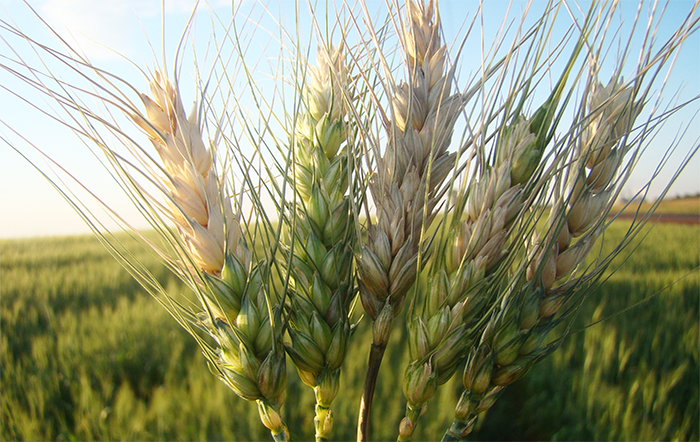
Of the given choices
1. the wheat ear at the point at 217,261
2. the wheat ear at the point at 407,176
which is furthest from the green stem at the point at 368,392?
the wheat ear at the point at 217,261

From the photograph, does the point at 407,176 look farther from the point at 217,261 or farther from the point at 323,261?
the point at 217,261

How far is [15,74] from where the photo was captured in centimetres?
59

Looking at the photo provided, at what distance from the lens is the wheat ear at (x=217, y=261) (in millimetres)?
550

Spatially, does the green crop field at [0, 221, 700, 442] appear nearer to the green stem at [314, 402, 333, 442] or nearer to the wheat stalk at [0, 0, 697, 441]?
the wheat stalk at [0, 0, 697, 441]

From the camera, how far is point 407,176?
551 millimetres

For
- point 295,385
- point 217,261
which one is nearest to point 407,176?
point 217,261

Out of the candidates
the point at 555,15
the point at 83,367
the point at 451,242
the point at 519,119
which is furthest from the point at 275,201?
the point at 83,367

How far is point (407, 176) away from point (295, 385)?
114 cm

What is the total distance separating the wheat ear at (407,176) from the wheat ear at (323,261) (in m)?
0.05

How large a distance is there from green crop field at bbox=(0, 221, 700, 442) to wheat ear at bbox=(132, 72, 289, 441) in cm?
64

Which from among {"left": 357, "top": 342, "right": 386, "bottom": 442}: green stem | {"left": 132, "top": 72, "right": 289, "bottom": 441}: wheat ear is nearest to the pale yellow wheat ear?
Answer: {"left": 357, "top": 342, "right": 386, "bottom": 442}: green stem

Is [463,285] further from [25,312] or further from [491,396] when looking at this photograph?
[25,312]

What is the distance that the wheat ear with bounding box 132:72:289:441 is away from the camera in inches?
21.6

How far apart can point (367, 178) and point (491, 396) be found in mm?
412
